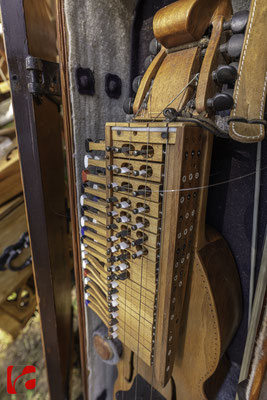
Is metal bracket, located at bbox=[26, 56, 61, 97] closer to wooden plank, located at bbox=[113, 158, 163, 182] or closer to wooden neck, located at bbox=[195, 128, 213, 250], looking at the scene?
wooden plank, located at bbox=[113, 158, 163, 182]

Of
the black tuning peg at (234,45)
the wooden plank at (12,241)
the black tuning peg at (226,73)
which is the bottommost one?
the wooden plank at (12,241)

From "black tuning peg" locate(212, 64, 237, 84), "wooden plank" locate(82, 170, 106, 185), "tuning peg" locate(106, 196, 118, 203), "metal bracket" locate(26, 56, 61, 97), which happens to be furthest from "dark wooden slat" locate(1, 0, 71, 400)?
"black tuning peg" locate(212, 64, 237, 84)

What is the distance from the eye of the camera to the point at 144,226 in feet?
1.73

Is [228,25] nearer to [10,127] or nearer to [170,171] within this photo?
[170,171]

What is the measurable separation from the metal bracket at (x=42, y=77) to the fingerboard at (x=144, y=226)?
0.19 m

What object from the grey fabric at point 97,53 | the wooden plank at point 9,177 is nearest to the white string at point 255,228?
the grey fabric at point 97,53

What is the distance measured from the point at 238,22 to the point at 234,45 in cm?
4

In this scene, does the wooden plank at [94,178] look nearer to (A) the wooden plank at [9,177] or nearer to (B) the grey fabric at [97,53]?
(B) the grey fabric at [97,53]

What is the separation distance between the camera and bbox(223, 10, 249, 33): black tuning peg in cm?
42

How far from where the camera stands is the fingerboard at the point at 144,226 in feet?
1.49

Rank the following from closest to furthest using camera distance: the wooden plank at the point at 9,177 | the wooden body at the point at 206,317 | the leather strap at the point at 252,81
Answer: the leather strap at the point at 252,81, the wooden body at the point at 206,317, the wooden plank at the point at 9,177

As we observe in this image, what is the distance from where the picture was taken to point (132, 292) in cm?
61

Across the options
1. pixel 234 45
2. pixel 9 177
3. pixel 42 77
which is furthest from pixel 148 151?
pixel 9 177

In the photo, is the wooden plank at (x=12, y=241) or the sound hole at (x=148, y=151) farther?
the wooden plank at (x=12, y=241)
